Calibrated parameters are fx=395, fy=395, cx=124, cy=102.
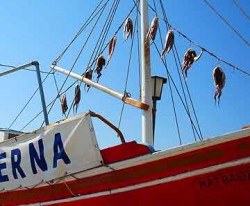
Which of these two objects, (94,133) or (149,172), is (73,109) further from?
(149,172)

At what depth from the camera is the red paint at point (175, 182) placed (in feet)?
16.5

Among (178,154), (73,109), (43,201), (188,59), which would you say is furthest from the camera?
(73,109)

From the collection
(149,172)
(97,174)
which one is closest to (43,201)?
(97,174)

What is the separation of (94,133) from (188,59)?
4597 millimetres

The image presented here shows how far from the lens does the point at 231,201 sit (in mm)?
5055

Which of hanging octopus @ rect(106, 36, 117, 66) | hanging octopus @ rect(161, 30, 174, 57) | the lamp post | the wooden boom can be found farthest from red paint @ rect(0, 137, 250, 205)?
hanging octopus @ rect(106, 36, 117, 66)

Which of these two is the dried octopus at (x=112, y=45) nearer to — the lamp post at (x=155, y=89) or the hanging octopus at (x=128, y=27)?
the hanging octopus at (x=128, y=27)

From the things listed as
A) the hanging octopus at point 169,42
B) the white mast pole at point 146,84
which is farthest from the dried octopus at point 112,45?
the hanging octopus at point 169,42

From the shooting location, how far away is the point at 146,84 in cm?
948

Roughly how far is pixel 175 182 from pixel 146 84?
4.33m

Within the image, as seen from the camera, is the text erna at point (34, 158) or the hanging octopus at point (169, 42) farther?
the hanging octopus at point (169, 42)

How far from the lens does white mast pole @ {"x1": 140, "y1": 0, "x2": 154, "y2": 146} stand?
29.8 feet

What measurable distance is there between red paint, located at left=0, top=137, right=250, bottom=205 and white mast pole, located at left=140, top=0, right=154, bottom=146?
2581mm

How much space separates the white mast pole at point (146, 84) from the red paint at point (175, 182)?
2581 millimetres
